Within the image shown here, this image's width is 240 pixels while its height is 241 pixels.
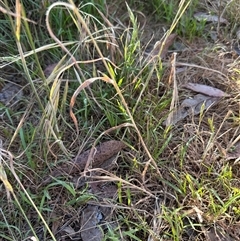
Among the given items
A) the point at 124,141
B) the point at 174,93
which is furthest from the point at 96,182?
the point at 174,93

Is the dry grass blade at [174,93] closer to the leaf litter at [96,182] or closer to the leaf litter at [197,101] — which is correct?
the leaf litter at [197,101]

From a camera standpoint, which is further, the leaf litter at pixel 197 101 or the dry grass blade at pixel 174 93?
the leaf litter at pixel 197 101

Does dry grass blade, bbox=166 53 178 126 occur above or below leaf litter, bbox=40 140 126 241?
above

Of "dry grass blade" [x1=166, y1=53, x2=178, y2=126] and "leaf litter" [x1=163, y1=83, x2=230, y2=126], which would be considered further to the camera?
"leaf litter" [x1=163, y1=83, x2=230, y2=126]

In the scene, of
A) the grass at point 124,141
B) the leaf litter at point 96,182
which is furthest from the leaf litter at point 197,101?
the leaf litter at point 96,182

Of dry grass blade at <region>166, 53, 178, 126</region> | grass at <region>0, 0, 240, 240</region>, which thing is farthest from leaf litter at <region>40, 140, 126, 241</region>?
dry grass blade at <region>166, 53, 178, 126</region>

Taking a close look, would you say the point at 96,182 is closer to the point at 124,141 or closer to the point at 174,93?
the point at 124,141

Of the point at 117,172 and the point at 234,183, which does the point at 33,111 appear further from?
the point at 234,183

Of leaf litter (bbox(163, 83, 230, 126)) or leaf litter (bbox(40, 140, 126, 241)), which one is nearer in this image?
leaf litter (bbox(40, 140, 126, 241))

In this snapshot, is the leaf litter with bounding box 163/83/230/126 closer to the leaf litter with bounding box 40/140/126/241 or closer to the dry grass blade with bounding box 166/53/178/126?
the dry grass blade with bounding box 166/53/178/126

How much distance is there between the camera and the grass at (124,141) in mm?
1312

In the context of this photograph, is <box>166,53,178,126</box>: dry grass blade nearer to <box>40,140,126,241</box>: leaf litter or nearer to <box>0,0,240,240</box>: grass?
<box>0,0,240,240</box>: grass

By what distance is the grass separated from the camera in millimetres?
1312

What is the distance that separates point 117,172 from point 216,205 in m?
0.28
